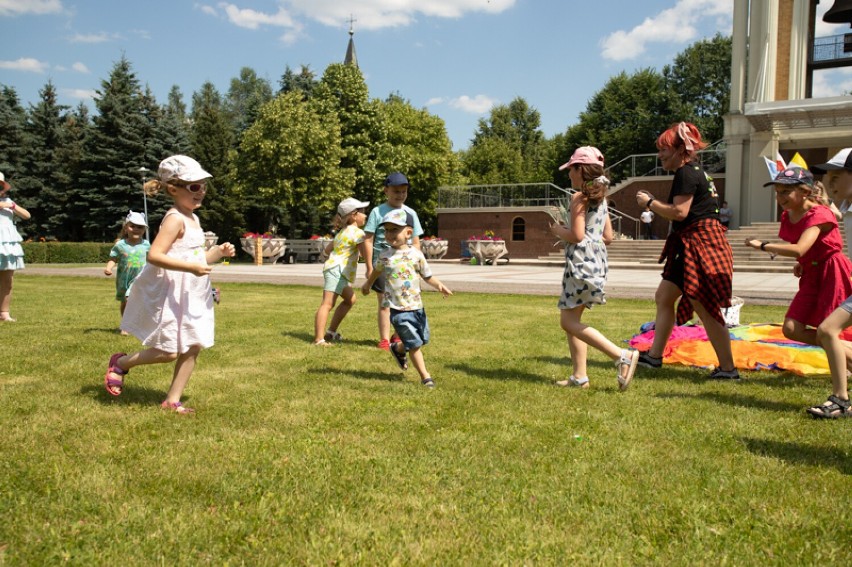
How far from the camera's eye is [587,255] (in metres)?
5.57

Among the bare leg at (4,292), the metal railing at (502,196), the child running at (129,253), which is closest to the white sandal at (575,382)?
the child running at (129,253)

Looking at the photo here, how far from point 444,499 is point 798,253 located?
11.8 ft

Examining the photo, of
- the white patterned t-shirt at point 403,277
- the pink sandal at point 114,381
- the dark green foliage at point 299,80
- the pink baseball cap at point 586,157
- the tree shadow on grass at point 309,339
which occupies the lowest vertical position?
the tree shadow on grass at point 309,339

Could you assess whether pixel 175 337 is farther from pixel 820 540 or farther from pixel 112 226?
pixel 112 226

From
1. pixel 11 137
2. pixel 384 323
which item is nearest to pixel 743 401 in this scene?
pixel 384 323

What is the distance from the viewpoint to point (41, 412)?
15.3 feet

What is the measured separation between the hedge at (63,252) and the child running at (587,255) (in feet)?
126

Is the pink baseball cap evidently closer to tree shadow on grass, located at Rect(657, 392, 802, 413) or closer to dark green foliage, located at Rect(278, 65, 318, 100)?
tree shadow on grass, located at Rect(657, 392, 802, 413)

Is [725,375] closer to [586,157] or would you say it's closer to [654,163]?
[586,157]

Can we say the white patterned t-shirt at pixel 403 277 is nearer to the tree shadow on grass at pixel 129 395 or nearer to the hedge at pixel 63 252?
the tree shadow on grass at pixel 129 395

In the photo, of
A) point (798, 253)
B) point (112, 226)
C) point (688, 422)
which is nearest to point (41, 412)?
point (688, 422)

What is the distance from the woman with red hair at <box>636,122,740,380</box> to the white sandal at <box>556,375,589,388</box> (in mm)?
1140

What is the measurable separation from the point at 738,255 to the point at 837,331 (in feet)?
85.2

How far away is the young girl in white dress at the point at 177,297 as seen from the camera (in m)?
4.68
